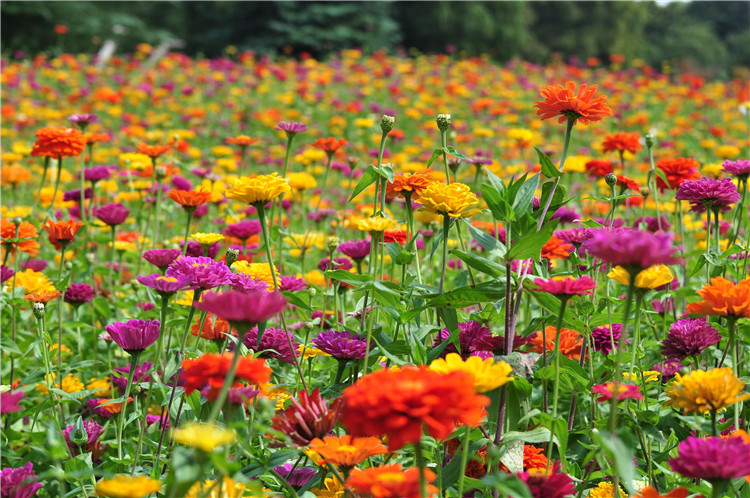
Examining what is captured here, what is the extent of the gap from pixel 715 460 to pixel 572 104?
696 millimetres

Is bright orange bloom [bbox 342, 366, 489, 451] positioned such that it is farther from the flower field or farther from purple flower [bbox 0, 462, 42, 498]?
purple flower [bbox 0, 462, 42, 498]

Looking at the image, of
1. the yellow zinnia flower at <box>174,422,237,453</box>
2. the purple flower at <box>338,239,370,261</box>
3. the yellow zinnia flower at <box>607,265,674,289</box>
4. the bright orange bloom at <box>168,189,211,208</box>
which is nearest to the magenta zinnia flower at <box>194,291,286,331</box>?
the yellow zinnia flower at <box>174,422,237,453</box>

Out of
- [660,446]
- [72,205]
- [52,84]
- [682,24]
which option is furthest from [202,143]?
[682,24]

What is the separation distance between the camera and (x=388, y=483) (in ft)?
2.75

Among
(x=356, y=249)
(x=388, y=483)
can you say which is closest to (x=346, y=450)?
(x=388, y=483)

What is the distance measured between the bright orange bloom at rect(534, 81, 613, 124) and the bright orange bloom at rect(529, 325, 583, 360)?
0.46 meters

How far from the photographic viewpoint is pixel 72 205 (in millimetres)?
3064

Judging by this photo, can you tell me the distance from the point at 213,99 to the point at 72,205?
596 centimetres

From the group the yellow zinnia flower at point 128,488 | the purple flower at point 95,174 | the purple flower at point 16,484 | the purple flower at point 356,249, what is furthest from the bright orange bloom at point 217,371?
the purple flower at point 95,174

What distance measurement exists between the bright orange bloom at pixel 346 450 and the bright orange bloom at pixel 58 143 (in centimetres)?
155

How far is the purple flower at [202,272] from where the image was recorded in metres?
1.21

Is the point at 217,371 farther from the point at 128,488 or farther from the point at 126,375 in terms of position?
the point at 126,375

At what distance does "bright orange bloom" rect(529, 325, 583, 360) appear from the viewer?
1.51 metres

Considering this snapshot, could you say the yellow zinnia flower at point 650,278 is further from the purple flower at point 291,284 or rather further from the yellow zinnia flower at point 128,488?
the yellow zinnia flower at point 128,488
